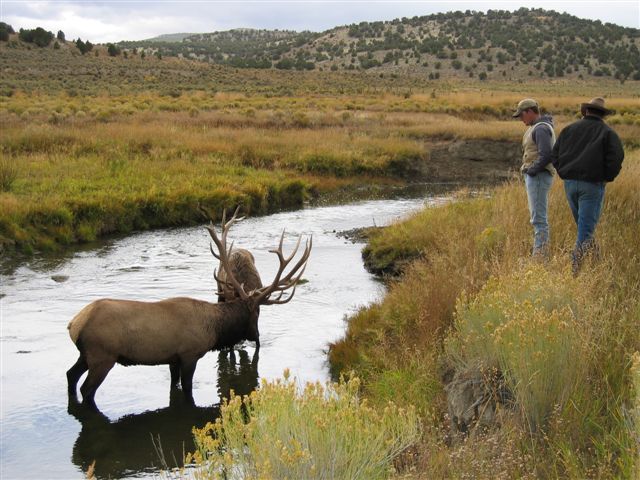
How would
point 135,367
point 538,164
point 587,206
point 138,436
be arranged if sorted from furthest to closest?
1. point 538,164
2. point 135,367
3. point 587,206
4. point 138,436

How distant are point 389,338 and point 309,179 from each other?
14871 millimetres

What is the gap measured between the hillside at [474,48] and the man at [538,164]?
7095 centimetres

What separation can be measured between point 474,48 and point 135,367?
89.4m

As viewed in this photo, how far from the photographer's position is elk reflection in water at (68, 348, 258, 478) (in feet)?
23.1

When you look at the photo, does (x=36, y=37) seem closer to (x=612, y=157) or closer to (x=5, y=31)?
(x=5, y=31)

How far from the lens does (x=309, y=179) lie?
921 inches

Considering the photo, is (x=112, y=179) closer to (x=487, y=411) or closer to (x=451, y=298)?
(x=451, y=298)

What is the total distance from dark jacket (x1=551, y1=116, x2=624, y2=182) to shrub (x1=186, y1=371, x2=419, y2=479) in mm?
5423

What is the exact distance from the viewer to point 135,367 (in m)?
9.52

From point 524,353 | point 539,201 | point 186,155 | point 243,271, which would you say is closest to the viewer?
point 524,353

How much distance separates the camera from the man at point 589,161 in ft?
29.5

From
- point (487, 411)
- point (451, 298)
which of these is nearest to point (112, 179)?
point (451, 298)

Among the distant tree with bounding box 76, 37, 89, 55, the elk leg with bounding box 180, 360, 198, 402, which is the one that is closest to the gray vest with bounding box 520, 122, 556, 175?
the elk leg with bounding box 180, 360, 198, 402

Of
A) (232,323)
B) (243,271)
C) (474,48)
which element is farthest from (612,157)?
(474,48)
